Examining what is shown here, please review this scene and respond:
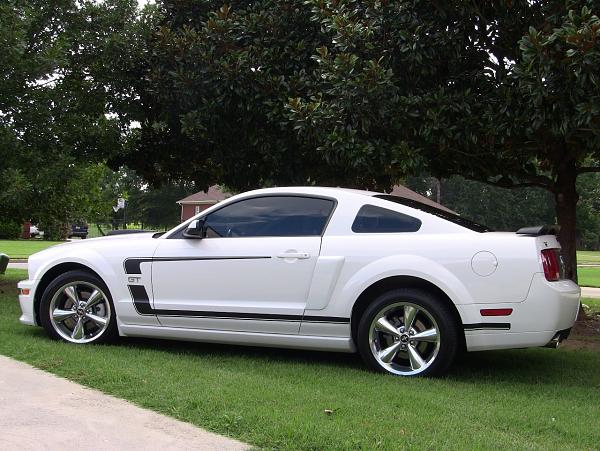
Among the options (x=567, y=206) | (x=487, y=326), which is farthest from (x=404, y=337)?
(x=567, y=206)

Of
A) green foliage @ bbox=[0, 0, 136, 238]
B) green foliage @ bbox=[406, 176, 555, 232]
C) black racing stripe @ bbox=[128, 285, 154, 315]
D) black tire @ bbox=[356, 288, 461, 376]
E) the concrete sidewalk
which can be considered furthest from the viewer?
green foliage @ bbox=[406, 176, 555, 232]

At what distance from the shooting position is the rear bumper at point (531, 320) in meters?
4.96

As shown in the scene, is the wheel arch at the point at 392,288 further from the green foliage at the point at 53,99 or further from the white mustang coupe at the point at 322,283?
the green foliage at the point at 53,99

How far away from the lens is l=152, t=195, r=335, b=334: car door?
5.56 meters

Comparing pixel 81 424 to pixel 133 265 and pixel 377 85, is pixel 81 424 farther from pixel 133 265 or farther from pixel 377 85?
pixel 377 85

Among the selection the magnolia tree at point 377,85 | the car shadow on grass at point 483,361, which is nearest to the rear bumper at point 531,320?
the car shadow on grass at point 483,361

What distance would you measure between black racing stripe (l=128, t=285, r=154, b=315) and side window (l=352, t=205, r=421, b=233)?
2.04 metres

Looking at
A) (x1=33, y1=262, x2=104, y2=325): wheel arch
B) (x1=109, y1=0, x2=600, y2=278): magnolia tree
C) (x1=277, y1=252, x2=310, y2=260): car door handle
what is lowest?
(x1=33, y1=262, x2=104, y2=325): wheel arch

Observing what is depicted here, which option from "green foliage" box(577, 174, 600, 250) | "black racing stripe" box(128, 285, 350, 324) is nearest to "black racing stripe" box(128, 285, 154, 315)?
"black racing stripe" box(128, 285, 350, 324)

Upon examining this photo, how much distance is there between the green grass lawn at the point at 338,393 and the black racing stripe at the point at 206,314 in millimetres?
393

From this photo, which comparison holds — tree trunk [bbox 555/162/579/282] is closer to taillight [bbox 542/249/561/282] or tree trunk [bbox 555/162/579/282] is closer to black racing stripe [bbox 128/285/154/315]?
taillight [bbox 542/249/561/282]

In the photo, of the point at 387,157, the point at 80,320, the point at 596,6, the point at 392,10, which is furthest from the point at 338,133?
the point at 80,320

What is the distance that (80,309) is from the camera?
630 centimetres

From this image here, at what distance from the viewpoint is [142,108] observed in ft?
35.1
